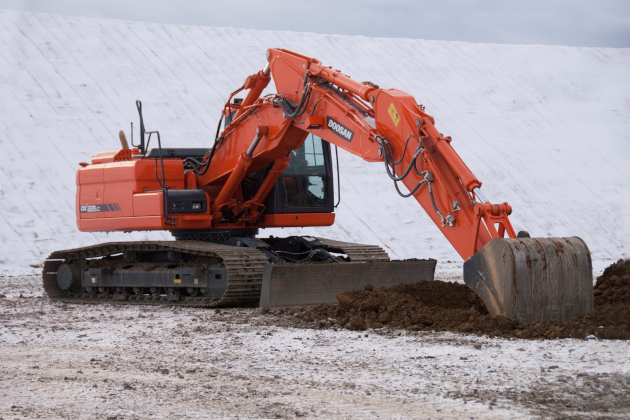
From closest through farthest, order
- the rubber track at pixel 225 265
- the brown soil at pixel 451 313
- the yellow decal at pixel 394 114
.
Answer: the brown soil at pixel 451 313
the yellow decal at pixel 394 114
the rubber track at pixel 225 265

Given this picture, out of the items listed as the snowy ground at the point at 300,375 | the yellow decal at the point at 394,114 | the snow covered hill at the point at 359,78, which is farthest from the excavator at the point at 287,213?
the snow covered hill at the point at 359,78

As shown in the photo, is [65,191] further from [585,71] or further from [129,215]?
[585,71]

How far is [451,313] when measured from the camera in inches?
234

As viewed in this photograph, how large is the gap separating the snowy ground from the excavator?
71 centimetres

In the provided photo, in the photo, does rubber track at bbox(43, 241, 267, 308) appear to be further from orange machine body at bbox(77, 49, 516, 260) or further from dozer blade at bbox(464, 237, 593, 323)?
dozer blade at bbox(464, 237, 593, 323)

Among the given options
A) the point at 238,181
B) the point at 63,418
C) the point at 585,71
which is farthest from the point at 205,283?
the point at 585,71

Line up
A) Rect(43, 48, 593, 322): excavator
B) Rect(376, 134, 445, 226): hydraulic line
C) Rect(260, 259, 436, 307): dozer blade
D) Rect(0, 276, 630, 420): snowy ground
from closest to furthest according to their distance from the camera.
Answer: Rect(0, 276, 630, 420): snowy ground < Rect(43, 48, 593, 322): excavator < Rect(376, 134, 445, 226): hydraulic line < Rect(260, 259, 436, 307): dozer blade

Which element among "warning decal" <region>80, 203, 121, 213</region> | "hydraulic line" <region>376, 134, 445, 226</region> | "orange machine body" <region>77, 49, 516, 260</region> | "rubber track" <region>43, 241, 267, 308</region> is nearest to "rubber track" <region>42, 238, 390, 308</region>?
"rubber track" <region>43, 241, 267, 308</region>

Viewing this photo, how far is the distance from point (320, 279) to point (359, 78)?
807 inches

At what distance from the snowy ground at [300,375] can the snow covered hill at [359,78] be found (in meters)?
10.4

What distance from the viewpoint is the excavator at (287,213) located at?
5508 mm

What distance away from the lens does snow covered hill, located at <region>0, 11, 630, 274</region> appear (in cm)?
1869

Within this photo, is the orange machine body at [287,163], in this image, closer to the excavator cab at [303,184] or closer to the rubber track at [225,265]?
the excavator cab at [303,184]

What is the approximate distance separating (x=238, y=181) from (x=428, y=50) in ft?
78.0
